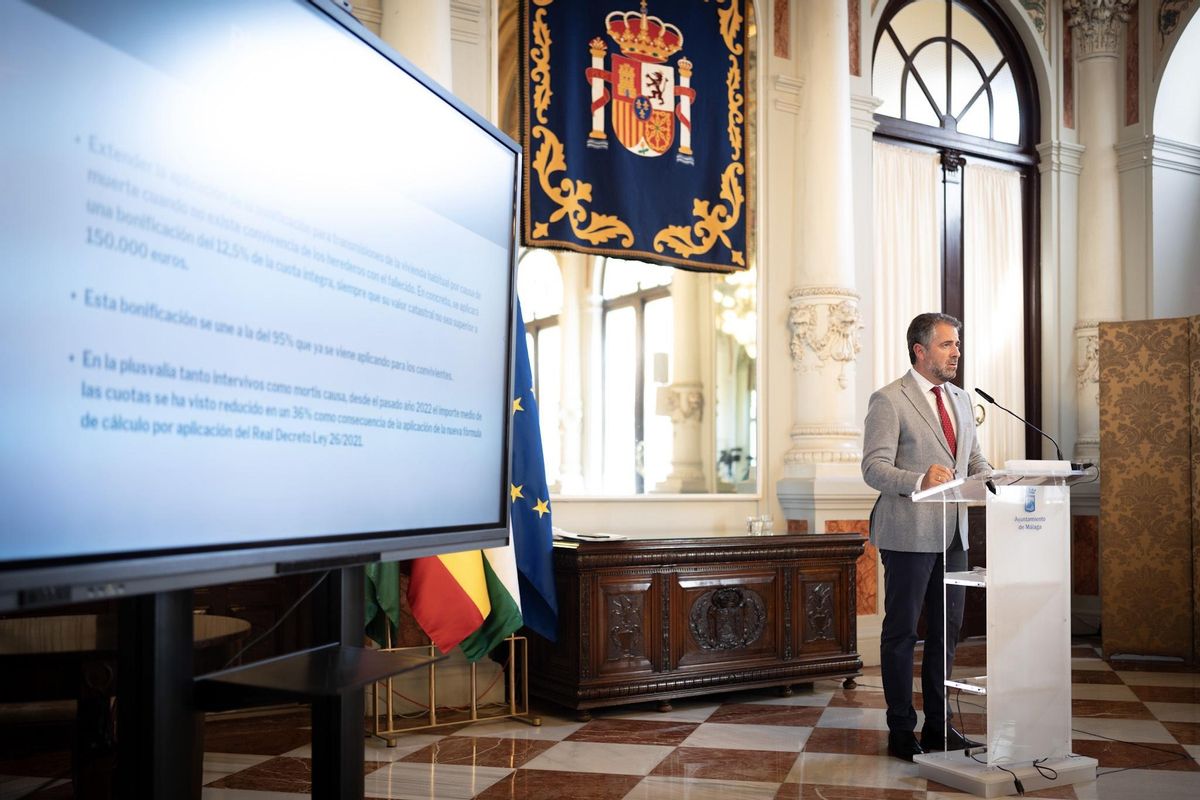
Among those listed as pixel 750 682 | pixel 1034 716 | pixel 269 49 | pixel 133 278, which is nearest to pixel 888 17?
pixel 750 682

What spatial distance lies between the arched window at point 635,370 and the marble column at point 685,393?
11cm

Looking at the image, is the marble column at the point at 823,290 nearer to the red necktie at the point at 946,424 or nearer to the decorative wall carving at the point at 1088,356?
the red necktie at the point at 946,424

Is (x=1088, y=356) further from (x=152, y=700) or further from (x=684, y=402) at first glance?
(x=152, y=700)

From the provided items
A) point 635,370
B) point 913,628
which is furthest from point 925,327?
point 635,370

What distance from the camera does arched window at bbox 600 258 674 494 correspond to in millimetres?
7328

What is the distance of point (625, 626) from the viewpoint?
14.7 feet

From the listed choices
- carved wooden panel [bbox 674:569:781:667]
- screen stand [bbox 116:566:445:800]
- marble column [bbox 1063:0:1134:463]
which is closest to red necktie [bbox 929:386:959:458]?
carved wooden panel [bbox 674:569:781:667]

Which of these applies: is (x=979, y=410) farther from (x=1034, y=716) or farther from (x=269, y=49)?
(x=269, y=49)

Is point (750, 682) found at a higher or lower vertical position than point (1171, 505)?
lower

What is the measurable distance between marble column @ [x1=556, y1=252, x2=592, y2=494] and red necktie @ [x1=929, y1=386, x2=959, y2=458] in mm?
4556

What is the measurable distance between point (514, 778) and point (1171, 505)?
432 centimetres

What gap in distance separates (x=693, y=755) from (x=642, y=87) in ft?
10.7

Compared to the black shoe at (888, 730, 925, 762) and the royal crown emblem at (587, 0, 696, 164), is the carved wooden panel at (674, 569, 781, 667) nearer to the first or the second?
the black shoe at (888, 730, 925, 762)

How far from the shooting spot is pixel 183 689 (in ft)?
5.37
